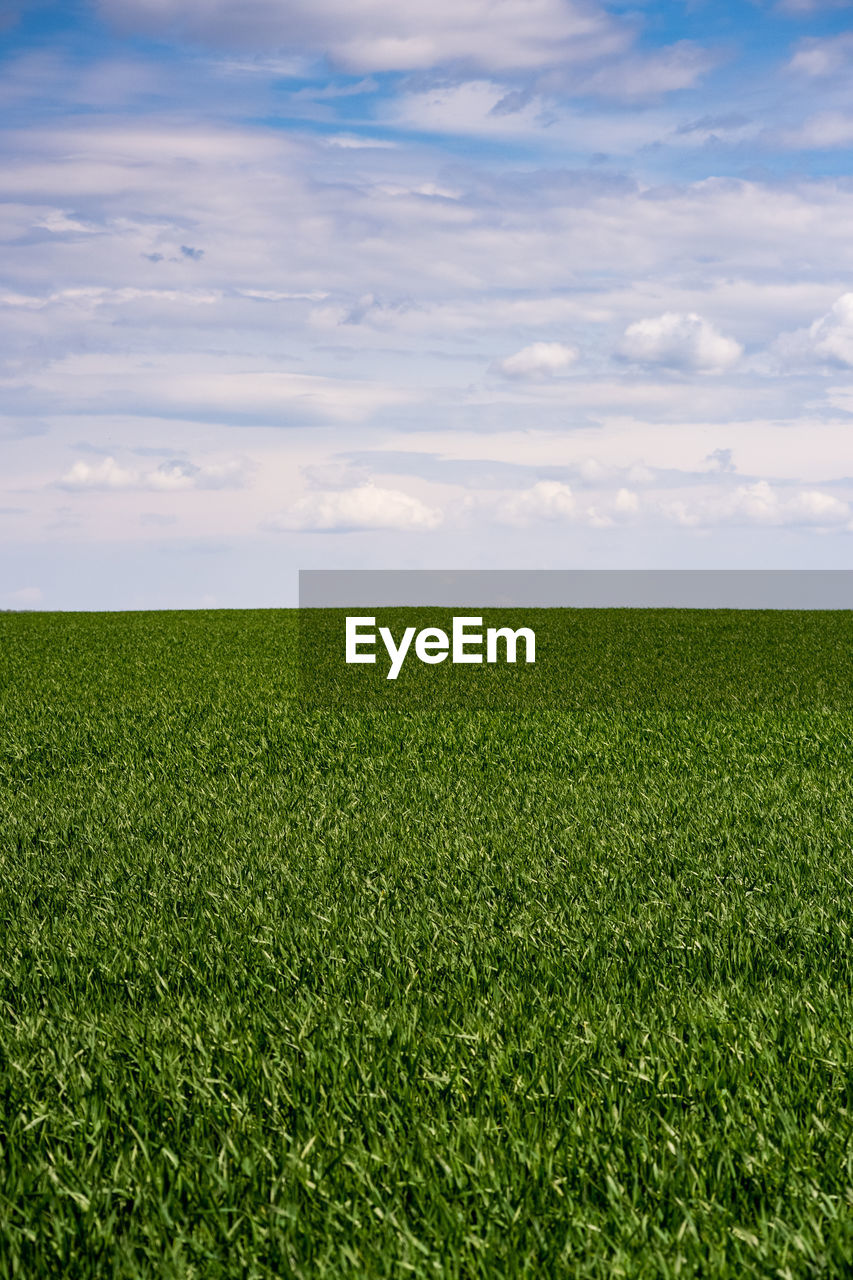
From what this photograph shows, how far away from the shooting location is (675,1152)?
146 inches

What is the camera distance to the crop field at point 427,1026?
3.38 meters

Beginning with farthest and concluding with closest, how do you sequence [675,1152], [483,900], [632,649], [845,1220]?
[632,649], [483,900], [675,1152], [845,1220]

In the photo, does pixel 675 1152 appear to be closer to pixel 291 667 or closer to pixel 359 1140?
pixel 359 1140

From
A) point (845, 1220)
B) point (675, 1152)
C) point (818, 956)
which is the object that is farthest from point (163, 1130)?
point (818, 956)

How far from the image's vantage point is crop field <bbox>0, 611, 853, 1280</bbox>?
338 centimetres

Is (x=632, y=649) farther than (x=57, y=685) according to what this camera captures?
Yes

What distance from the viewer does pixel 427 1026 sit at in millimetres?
4816

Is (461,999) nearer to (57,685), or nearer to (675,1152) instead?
(675,1152)

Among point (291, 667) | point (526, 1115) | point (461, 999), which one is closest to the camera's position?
point (526, 1115)

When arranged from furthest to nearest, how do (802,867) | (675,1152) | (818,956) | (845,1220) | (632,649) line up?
(632,649)
(802,867)
(818,956)
(675,1152)
(845,1220)

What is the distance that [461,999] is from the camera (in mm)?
5141

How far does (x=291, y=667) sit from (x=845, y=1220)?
2000 centimetres

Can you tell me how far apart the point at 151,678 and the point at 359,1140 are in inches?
710

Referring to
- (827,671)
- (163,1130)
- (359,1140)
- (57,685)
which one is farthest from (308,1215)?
(827,671)
